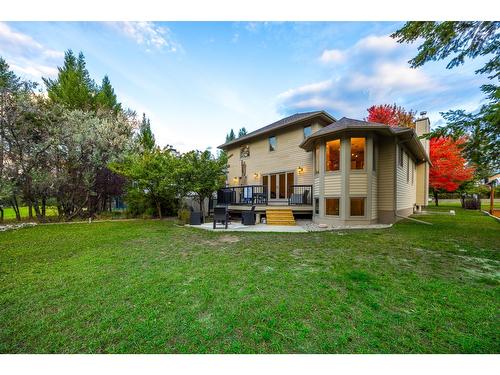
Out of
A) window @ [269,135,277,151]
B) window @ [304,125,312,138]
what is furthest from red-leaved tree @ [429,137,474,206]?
window @ [269,135,277,151]

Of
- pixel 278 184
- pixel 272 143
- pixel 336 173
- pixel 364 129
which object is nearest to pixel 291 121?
pixel 272 143

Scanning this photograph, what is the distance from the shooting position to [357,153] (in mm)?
→ 9266

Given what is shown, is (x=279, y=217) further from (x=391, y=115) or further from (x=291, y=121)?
(x=391, y=115)

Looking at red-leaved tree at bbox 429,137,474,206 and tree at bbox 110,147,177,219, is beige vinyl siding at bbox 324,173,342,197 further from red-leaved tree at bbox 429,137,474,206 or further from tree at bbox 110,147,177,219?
red-leaved tree at bbox 429,137,474,206

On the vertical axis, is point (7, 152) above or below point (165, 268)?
above

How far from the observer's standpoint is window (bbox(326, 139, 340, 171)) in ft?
31.3

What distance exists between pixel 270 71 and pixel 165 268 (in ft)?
27.5

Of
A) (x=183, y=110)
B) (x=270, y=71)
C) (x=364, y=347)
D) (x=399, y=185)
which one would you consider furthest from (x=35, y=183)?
(x=399, y=185)

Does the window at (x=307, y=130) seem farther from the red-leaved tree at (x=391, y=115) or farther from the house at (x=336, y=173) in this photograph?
the red-leaved tree at (x=391, y=115)

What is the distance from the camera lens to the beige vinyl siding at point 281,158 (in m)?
12.1

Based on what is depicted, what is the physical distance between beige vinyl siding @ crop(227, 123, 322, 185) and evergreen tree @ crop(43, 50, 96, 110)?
47.7 feet

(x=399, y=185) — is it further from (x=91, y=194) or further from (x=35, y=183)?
(x=35, y=183)

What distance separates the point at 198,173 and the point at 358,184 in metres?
8.02

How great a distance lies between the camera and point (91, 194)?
1178cm
